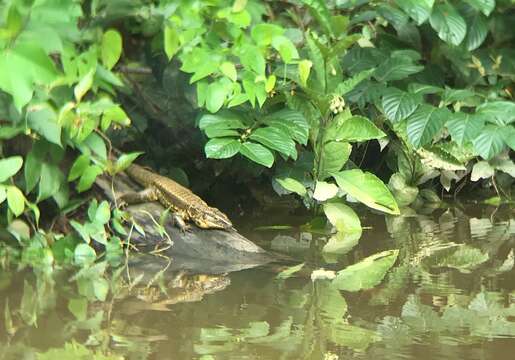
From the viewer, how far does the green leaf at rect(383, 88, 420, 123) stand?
361cm

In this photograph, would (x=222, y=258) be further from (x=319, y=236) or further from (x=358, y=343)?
(x=358, y=343)

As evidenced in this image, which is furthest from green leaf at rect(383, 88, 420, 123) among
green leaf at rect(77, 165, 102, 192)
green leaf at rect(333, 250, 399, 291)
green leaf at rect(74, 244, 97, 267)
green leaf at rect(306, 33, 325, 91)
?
green leaf at rect(74, 244, 97, 267)

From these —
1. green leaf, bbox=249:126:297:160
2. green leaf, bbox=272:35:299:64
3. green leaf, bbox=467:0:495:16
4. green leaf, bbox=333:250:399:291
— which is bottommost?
green leaf, bbox=333:250:399:291

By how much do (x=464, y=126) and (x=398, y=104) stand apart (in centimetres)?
32

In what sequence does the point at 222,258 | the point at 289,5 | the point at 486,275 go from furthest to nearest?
1. the point at 289,5
2. the point at 222,258
3. the point at 486,275

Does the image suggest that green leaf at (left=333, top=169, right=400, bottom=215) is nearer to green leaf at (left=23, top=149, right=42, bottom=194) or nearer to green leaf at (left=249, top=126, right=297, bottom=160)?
green leaf at (left=249, top=126, right=297, bottom=160)

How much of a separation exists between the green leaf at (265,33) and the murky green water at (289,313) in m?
0.87

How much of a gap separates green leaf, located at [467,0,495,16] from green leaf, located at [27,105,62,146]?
2.15 metres

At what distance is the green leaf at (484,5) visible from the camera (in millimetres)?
3824

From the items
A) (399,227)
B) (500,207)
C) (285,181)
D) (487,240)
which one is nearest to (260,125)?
(285,181)

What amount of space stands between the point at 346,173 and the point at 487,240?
64 cm

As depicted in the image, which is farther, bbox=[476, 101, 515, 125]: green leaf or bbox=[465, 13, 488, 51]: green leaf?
bbox=[465, 13, 488, 51]: green leaf

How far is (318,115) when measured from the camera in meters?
3.47

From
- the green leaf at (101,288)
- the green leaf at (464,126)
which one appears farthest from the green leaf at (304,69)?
the green leaf at (101,288)
